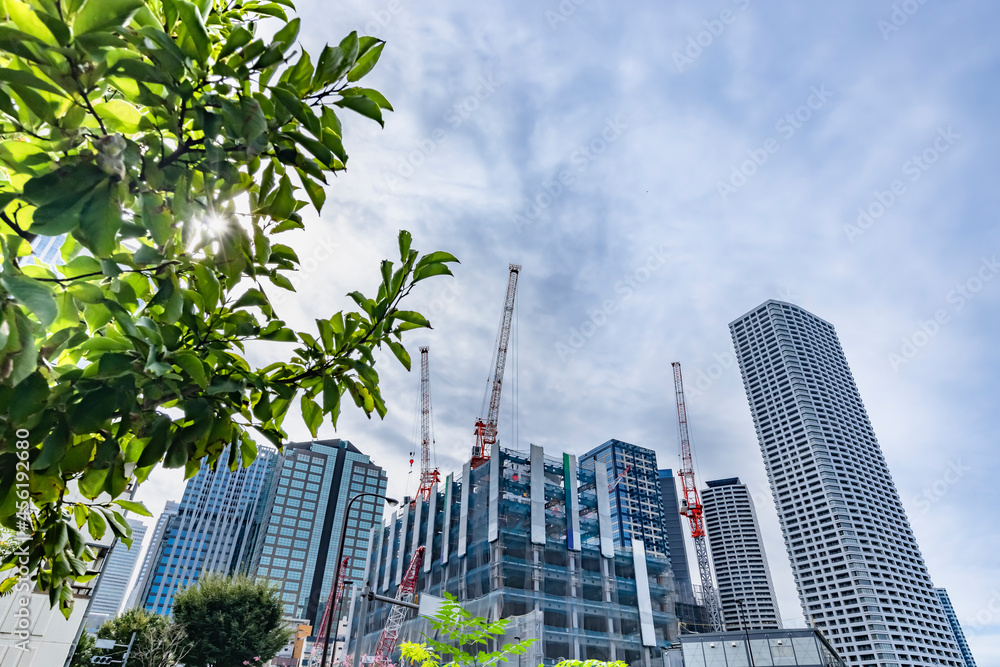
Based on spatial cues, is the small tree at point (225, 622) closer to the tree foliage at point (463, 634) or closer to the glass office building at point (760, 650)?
the tree foliage at point (463, 634)

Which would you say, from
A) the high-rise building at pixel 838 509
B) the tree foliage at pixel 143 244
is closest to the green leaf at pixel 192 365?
the tree foliage at pixel 143 244

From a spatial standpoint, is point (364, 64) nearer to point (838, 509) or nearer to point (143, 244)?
point (143, 244)

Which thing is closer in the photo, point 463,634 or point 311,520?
point 463,634

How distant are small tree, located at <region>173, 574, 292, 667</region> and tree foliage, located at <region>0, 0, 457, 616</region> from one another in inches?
1653

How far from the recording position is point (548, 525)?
2388 inches

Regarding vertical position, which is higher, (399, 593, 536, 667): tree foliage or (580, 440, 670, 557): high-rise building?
(580, 440, 670, 557): high-rise building

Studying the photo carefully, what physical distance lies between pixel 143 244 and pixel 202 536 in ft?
699

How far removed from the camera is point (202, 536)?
174875 millimetres

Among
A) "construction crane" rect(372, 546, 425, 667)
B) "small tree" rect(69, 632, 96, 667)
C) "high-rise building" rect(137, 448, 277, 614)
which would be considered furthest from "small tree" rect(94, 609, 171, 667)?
"high-rise building" rect(137, 448, 277, 614)

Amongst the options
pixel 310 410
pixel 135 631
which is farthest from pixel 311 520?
pixel 310 410

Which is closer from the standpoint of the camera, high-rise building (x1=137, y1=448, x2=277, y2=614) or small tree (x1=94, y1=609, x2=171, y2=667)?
small tree (x1=94, y1=609, x2=171, y2=667)

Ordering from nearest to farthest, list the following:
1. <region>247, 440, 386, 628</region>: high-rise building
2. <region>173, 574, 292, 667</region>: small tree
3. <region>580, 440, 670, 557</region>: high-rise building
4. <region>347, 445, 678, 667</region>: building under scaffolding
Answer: <region>173, 574, 292, 667</region>: small tree
<region>347, 445, 678, 667</region>: building under scaffolding
<region>247, 440, 386, 628</region>: high-rise building
<region>580, 440, 670, 557</region>: high-rise building

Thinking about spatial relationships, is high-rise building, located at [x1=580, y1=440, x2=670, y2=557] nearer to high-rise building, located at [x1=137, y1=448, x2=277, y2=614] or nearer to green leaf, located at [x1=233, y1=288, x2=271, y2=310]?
high-rise building, located at [x1=137, y1=448, x2=277, y2=614]

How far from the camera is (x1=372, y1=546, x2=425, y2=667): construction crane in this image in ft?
214
